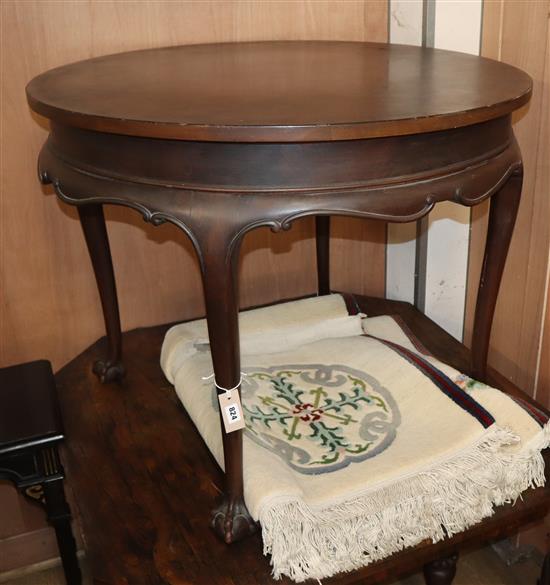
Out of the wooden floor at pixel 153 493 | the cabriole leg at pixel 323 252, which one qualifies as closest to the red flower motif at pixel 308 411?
the wooden floor at pixel 153 493

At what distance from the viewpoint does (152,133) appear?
754 mm

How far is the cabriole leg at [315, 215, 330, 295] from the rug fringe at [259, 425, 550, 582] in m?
0.53

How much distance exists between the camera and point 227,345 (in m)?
0.84

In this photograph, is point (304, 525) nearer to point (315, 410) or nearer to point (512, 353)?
point (315, 410)

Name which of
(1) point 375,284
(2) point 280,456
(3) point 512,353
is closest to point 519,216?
(3) point 512,353

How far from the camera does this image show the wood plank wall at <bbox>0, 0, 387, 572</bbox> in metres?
1.20

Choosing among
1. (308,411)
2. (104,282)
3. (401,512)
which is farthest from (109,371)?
(401,512)

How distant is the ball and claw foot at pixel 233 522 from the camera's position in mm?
926

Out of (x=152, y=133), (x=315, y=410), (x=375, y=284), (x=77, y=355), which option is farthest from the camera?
(x=375, y=284)

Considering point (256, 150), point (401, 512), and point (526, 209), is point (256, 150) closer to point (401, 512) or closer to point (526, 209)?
point (401, 512)

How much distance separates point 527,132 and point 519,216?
0.13 m

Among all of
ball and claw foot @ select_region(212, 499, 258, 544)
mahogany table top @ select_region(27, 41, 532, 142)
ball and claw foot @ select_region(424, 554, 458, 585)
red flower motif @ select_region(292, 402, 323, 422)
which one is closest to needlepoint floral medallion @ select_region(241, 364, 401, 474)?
red flower motif @ select_region(292, 402, 323, 422)

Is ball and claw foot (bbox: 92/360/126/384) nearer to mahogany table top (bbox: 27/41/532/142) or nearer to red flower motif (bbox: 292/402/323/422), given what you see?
red flower motif (bbox: 292/402/323/422)

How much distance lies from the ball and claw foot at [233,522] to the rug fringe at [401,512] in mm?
41
